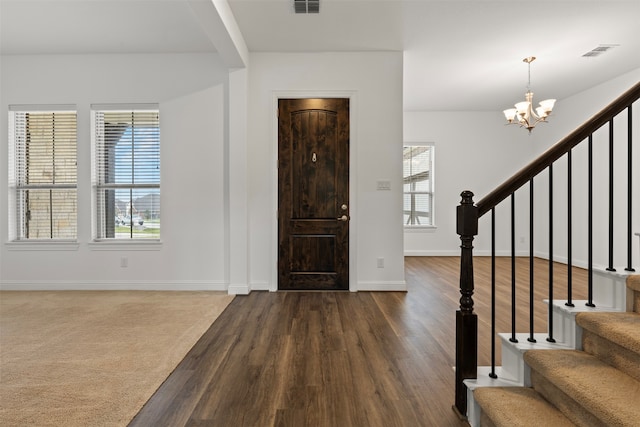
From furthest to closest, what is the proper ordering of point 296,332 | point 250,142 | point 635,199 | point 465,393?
point 635,199
point 250,142
point 296,332
point 465,393

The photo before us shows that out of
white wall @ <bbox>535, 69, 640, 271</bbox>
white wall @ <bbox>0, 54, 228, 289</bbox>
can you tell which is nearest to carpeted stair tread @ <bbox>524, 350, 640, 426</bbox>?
white wall @ <bbox>0, 54, 228, 289</bbox>

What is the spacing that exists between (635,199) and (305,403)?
18.2ft

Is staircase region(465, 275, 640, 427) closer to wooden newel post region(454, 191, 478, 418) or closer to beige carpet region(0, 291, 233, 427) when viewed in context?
wooden newel post region(454, 191, 478, 418)

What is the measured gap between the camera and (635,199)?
499 cm

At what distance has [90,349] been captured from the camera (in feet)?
8.61

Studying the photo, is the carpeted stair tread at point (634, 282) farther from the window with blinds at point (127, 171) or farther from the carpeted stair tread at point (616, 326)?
the window with blinds at point (127, 171)

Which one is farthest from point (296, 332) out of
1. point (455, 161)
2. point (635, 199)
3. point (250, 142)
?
point (455, 161)

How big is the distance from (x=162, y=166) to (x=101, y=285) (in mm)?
1683

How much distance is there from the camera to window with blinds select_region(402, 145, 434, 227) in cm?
748

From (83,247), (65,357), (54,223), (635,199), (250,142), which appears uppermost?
(250,142)

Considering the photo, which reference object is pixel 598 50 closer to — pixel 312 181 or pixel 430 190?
pixel 430 190

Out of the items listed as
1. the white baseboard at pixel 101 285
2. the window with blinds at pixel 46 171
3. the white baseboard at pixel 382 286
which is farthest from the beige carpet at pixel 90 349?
the white baseboard at pixel 382 286

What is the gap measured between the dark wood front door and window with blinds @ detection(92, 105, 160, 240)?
1.63 m

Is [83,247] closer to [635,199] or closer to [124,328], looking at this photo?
[124,328]
